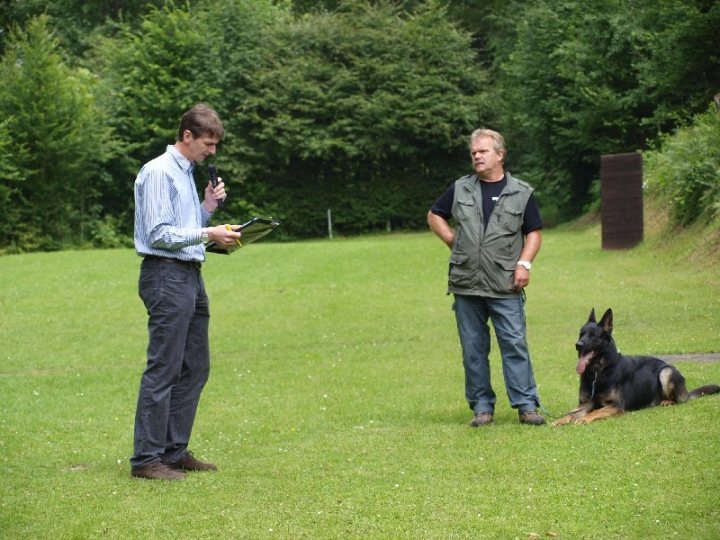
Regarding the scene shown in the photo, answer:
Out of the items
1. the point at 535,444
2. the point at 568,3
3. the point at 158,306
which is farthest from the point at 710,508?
the point at 568,3

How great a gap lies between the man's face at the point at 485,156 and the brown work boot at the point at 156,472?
3338 millimetres

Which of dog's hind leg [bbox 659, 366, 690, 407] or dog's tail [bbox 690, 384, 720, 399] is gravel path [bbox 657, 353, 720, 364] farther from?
dog's hind leg [bbox 659, 366, 690, 407]

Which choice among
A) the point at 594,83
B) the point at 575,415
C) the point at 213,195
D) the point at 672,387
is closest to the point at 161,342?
the point at 213,195

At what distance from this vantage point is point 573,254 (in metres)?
26.5

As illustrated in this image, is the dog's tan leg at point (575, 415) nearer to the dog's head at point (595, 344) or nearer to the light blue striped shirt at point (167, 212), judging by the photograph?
the dog's head at point (595, 344)

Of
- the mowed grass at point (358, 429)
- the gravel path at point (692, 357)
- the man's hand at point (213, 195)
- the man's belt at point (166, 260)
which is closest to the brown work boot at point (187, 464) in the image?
the mowed grass at point (358, 429)

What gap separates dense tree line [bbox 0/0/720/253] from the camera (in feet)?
125

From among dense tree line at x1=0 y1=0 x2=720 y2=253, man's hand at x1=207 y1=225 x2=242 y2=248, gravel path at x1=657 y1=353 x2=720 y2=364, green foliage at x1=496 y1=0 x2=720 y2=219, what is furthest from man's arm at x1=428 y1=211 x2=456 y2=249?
dense tree line at x1=0 y1=0 x2=720 y2=253

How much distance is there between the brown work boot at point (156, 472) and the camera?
6.94 metres

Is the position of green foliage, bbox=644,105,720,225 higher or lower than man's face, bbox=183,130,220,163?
lower

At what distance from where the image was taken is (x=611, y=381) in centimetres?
854

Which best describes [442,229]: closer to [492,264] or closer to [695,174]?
[492,264]

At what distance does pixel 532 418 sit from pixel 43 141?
32628mm

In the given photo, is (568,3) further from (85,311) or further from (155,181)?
(155,181)
